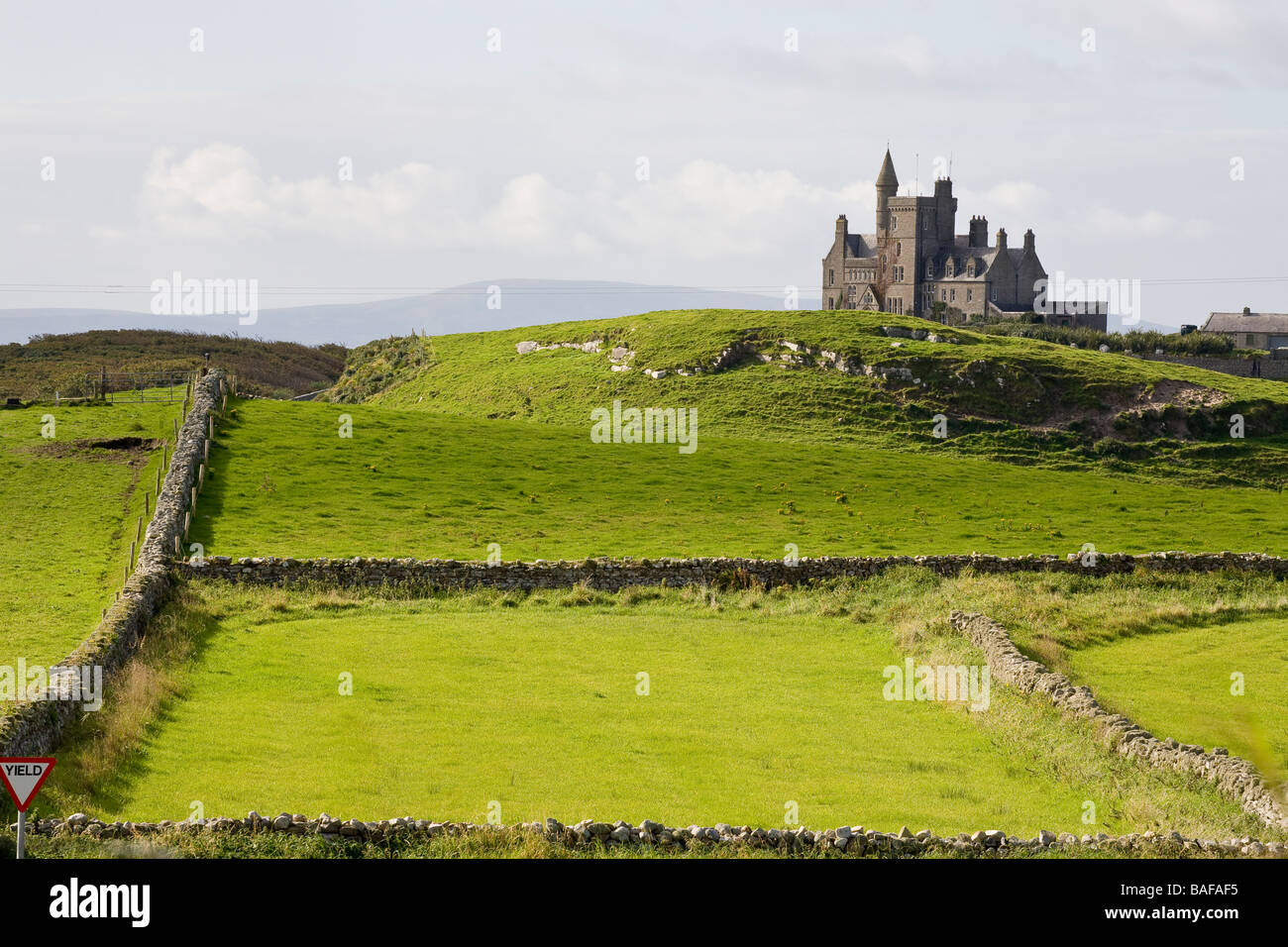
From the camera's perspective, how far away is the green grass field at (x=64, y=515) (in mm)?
29781

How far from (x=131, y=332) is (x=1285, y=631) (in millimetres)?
125487

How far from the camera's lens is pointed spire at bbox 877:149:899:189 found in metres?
175

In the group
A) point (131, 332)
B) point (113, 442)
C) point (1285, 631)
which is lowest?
point (1285, 631)

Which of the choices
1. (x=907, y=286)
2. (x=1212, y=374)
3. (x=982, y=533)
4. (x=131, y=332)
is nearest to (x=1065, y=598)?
(x=982, y=533)

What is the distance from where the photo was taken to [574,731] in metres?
23.7

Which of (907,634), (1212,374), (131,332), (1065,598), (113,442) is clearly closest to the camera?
(907,634)

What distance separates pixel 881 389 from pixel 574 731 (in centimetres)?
5456

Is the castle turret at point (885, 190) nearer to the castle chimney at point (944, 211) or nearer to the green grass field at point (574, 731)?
the castle chimney at point (944, 211)

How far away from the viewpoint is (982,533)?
47.0m

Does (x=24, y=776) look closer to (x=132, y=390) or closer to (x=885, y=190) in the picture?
(x=132, y=390)

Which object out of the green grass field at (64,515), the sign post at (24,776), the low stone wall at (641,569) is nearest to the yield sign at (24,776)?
the sign post at (24,776)

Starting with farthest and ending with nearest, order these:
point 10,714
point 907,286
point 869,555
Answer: point 907,286 → point 869,555 → point 10,714
